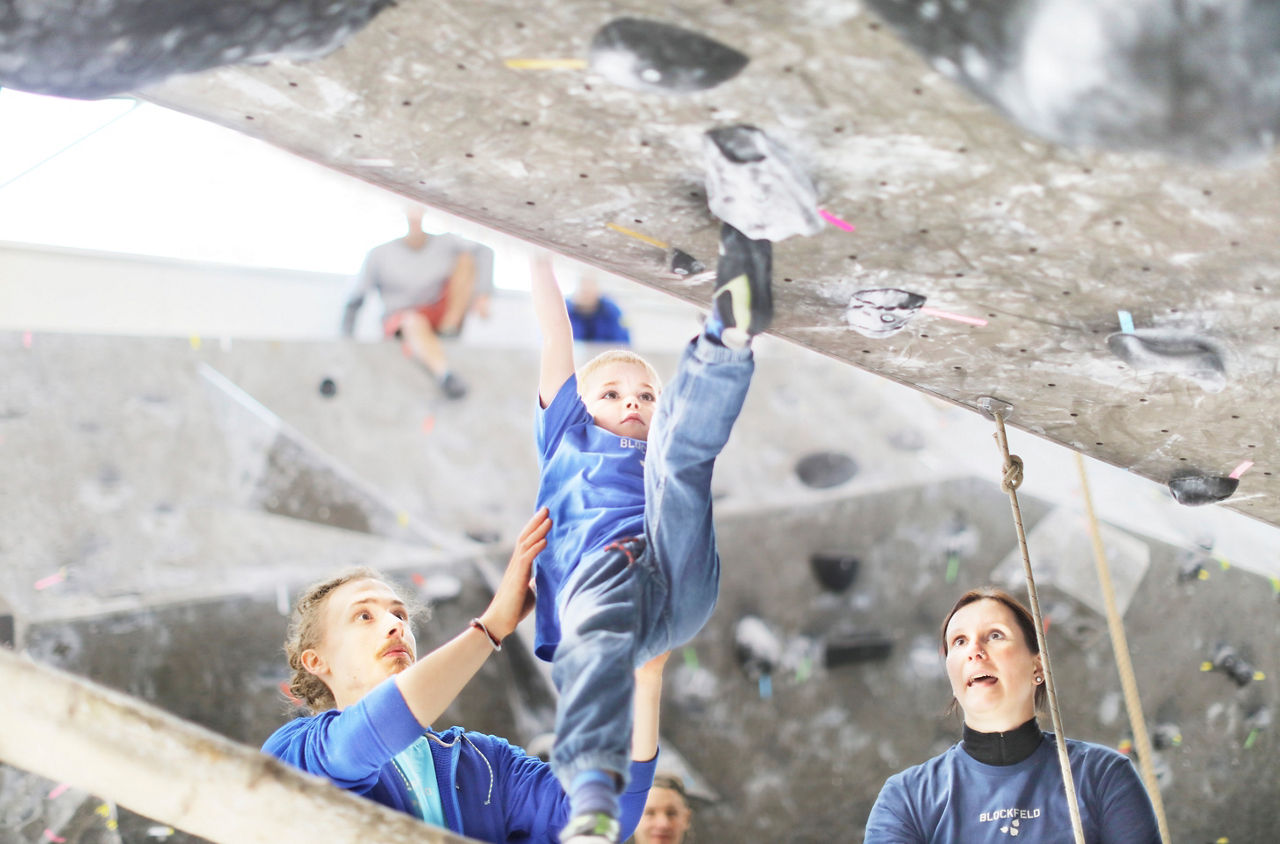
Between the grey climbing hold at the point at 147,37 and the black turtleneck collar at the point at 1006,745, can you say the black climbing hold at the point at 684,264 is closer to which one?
the grey climbing hold at the point at 147,37

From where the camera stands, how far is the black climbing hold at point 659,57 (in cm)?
103

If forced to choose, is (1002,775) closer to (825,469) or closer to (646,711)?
(646,711)

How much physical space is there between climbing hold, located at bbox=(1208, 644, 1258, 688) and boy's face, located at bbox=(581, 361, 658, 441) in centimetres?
330

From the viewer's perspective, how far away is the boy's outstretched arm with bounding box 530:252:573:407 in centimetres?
166

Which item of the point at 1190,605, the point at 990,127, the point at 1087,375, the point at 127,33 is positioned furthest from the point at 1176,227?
the point at 1190,605

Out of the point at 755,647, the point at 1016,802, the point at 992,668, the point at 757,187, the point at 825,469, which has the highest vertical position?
the point at 757,187

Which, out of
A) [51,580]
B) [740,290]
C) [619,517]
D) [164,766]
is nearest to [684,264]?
[740,290]

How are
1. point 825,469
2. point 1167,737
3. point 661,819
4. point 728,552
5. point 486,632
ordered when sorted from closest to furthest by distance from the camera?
point 486,632
point 661,819
point 1167,737
point 728,552
point 825,469

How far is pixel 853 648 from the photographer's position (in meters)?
4.17

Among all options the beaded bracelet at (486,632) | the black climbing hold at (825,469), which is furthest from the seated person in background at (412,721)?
the black climbing hold at (825,469)

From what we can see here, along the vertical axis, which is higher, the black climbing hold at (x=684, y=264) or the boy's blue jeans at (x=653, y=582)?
the black climbing hold at (x=684, y=264)

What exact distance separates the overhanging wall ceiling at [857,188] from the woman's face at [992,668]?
385 mm

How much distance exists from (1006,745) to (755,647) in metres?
2.45

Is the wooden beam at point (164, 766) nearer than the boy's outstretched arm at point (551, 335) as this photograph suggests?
Yes
